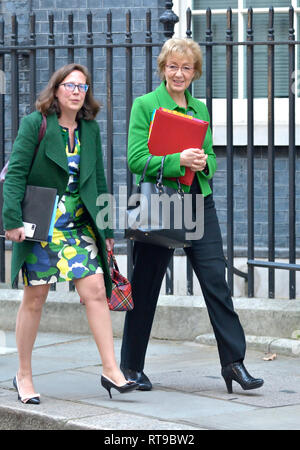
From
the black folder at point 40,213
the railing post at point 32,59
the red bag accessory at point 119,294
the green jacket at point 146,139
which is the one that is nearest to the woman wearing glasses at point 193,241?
the green jacket at point 146,139

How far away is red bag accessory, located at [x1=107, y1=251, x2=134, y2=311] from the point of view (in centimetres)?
605

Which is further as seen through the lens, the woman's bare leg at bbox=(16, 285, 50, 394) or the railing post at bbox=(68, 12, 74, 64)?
the railing post at bbox=(68, 12, 74, 64)

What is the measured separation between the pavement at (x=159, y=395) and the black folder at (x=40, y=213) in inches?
35.2

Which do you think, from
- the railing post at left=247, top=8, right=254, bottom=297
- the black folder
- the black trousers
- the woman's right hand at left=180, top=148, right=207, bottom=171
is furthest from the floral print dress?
the railing post at left=247, top=8, right=254, bottom=297

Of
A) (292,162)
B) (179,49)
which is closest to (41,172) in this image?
(179,49)

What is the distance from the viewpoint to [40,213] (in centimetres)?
577

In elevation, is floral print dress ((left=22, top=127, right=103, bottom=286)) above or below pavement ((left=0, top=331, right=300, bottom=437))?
above

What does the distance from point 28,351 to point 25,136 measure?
1.16m

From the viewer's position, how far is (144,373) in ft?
22.0

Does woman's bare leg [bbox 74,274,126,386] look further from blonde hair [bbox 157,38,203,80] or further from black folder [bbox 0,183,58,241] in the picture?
blonde hair [bbox 157,38,203,80]

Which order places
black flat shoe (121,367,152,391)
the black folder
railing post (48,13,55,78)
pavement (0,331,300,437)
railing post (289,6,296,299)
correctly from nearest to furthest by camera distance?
1. pavement (0,331,300,437)
2. the black folder
3. black flat shoe (121,367,152,391)
4. railing post (289,6,296,299)
5. railing post (48,13,55,78)

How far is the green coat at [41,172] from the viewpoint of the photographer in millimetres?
5785

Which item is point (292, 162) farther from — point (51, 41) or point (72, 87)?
point (72, 87)
